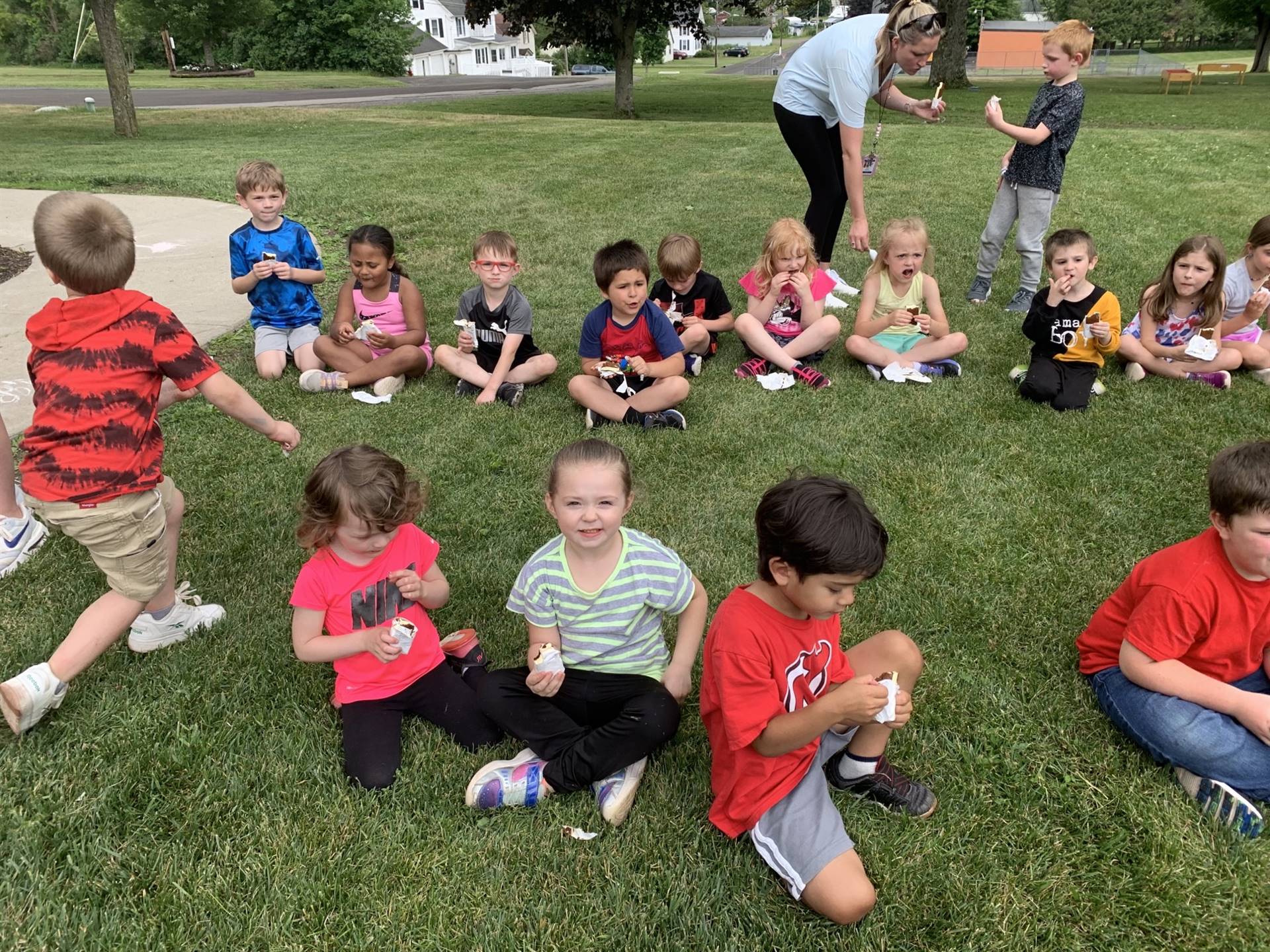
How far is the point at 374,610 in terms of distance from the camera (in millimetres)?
2838

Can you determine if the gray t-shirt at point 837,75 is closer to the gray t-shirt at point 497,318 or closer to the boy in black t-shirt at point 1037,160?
the boy in black t-shirt at point 1037,160

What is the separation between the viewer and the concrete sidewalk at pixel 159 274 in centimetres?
566

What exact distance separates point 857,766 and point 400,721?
1.50 meters

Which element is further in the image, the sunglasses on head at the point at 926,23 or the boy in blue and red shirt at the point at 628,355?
the sunglasses on head at the point at 926,23

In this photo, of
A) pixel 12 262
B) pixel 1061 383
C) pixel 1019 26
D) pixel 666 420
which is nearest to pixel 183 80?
pixel 12 262

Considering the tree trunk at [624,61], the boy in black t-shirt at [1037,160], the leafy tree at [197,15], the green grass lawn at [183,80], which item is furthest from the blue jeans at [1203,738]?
the leafy tree at [197,15]

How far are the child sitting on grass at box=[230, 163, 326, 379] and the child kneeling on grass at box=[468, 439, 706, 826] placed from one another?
3.90 m

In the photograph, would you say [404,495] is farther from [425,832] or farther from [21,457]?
[21,457]

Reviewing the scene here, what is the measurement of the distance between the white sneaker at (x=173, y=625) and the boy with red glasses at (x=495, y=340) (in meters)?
2.36

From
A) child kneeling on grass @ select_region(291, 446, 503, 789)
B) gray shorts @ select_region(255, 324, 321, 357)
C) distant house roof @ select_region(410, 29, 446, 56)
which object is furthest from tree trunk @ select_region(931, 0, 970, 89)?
distant house roof @ select_region(410, 29, 446, 56)

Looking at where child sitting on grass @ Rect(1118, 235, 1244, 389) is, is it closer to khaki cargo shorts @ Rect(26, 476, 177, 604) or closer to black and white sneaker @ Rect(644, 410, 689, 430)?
black and white sneaker @ Rect(644, 410, 689, 430)

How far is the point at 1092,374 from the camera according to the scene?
5.16 meters

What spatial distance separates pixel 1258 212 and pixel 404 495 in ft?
35.7

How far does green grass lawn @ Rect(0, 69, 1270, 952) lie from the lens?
221cm
